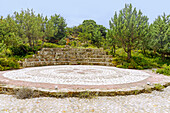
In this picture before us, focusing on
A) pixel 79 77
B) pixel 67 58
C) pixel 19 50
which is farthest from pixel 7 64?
pixel 79 77

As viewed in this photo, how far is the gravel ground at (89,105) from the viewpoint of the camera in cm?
363

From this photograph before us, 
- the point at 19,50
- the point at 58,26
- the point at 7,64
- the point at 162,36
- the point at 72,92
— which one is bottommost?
the point at 72,92

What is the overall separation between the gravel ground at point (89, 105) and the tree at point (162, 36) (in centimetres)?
1426

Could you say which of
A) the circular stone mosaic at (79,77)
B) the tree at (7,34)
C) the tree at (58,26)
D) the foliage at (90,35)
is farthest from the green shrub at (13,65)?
the tree at (58,26)

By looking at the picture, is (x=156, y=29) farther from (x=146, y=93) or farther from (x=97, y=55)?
(x=146, y=93)

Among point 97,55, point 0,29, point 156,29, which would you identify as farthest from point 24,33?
point 156,29

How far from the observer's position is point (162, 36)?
16.9m

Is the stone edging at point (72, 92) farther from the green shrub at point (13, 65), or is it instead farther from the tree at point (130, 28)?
the tree at point (130, 28)

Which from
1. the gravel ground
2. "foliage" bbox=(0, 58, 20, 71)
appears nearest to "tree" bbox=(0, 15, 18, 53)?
"foliage" bbox=(0, 58, 20, 71)

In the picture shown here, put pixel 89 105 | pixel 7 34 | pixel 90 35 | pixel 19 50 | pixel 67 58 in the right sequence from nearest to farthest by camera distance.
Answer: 1. pixel 89 105
2. pixel 7 34
3. pixel 19 50
4. pixel 67 58
5. pixel 90 35

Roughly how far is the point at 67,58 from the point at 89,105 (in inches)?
503

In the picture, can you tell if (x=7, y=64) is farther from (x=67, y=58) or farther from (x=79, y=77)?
(x=79, y=77)

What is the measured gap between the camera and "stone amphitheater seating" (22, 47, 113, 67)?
47.9ft

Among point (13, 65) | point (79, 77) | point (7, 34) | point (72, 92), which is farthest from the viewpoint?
point (7, 34)
